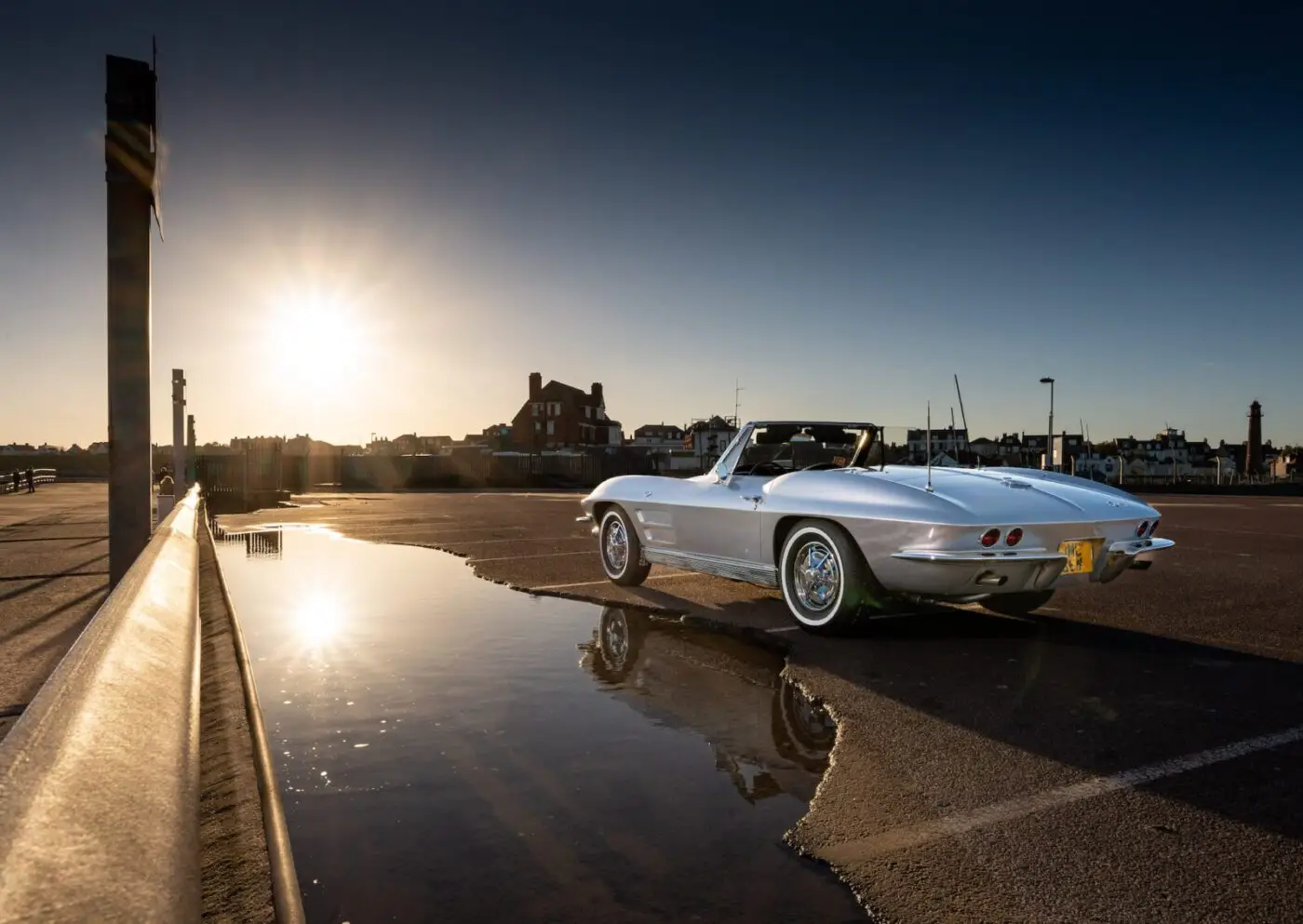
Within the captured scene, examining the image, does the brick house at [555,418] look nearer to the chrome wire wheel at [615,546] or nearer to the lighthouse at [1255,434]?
the lighthouse at [1255,434]

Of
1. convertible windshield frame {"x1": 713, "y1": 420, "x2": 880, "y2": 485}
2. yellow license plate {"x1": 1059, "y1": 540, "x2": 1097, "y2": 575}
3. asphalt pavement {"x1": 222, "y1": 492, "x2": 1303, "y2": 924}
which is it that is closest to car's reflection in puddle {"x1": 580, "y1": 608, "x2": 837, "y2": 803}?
asphalt pavement {"x1": 222, "y1": 492, "x2": 1303, "y2": 924}

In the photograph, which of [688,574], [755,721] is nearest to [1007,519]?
[755,721]

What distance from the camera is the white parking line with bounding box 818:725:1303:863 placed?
102 inches

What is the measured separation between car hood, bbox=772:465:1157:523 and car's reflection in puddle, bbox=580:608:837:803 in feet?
3.82

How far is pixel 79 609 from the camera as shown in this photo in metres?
6.23

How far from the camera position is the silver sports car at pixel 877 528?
16.6ft

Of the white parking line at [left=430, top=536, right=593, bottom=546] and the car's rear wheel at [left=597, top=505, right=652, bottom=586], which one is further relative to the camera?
the white parking line at [left=430, top=536, right=593, bottom=546]

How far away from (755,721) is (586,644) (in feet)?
5.73

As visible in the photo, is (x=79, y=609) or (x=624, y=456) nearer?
(x=79, y=609)

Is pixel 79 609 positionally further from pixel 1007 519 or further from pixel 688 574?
pixel 1007 519

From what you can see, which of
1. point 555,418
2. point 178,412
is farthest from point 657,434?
point 178,412

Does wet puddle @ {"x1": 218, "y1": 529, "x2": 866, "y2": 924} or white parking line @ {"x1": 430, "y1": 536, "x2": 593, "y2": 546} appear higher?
white parking line @ {"x1": 430, "y1": 536, "x2": 593, "y2": 546}

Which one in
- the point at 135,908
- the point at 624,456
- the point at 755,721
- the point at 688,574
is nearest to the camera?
the point at 135,908

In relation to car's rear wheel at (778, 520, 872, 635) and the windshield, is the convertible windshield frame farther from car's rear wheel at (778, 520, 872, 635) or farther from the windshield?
car's rear wheel at (778, 520, 872, 635)
